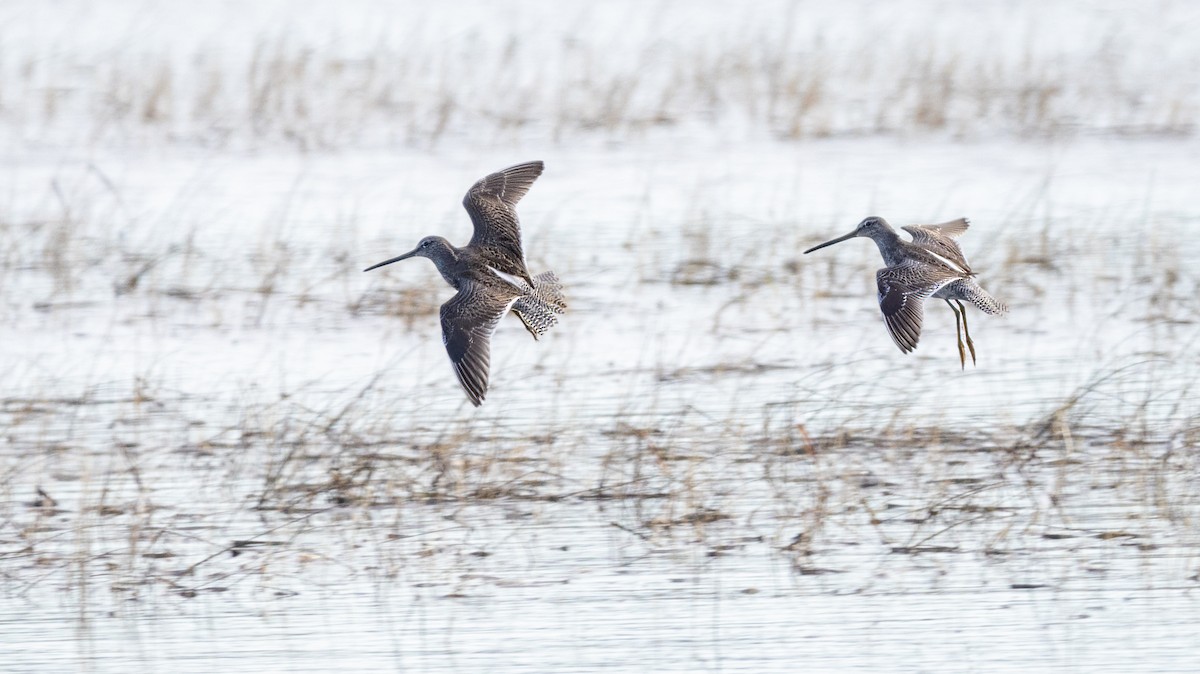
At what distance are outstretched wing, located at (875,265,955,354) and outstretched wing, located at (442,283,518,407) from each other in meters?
1.18

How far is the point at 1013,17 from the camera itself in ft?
53.0

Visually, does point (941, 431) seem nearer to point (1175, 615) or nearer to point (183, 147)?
point (1175, 615)

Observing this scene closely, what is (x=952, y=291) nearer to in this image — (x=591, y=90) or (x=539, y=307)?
(x=539, y=307)

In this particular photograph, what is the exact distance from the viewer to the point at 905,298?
5.59m

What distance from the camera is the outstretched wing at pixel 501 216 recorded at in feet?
20.5

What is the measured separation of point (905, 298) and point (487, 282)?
4.50 ft

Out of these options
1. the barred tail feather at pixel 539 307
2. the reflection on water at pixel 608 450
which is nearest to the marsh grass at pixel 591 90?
the reflection on water at pixel 608 450

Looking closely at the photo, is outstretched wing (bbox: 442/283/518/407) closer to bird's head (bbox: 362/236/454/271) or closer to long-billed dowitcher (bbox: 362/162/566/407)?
long-billed dowitcher (bbox: 362/162/566/407)

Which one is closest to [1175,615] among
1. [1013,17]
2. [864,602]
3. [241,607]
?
[864,602]

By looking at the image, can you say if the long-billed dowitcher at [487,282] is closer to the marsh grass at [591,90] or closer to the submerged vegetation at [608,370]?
the submerged vegetation at [608,370]

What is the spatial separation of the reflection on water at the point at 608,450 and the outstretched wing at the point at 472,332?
1.33 ft

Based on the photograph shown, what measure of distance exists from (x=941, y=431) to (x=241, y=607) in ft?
8.12

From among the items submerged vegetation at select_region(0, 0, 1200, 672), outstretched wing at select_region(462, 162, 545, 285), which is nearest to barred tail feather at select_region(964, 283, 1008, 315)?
submerged vegetation at select_region(0, 0, 1200, 672)

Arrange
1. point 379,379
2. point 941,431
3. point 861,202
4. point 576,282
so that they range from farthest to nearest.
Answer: point 861,202 < point 576,282 < point 379,379 < point 941,431
